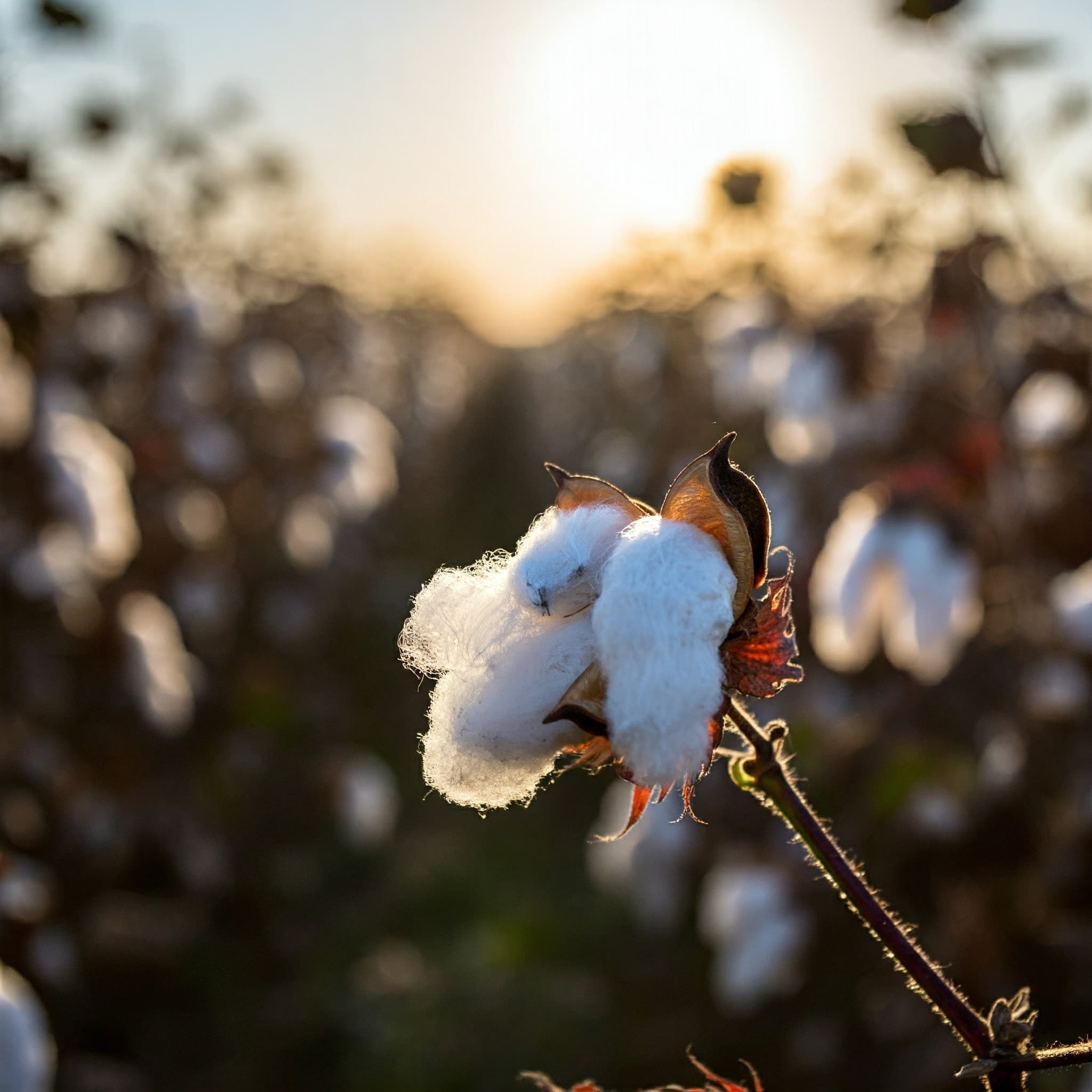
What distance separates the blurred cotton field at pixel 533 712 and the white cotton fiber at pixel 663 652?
2.3 inches

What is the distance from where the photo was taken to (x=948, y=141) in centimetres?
201

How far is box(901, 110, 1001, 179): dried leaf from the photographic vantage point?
2010mm

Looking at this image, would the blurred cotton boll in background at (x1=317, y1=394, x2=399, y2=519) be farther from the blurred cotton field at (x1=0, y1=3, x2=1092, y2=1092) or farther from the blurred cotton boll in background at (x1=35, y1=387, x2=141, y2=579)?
the blurred cotton boll in background at (x1=35, y1=387, x2=141, y2=579)

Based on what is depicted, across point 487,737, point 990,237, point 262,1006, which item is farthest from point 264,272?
point 487,737

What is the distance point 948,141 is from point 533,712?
5.73 feet

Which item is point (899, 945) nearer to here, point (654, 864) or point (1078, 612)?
point (1078, 612)

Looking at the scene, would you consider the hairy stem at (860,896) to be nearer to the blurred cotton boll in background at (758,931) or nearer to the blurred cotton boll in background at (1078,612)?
the blurred cotton boll in background at (1078,612)

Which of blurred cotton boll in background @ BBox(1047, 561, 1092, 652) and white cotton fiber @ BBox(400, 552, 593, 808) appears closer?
white cotton fiber @ BBox(400, 552, 593, 808)

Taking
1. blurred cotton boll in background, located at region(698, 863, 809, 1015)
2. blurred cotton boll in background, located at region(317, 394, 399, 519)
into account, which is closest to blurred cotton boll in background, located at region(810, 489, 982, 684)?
blurred cotton boll in background, located at region(698, 863, 809, 1015)

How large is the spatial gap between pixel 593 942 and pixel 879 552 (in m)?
2.24

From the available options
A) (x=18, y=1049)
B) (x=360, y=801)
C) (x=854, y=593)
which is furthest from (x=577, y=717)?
(x=360, y=801)

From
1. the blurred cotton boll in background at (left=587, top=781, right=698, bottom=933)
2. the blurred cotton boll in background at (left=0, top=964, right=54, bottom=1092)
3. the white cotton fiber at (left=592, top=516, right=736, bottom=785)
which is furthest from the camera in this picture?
the blurred cotton boll in background at (left=587, top=781, right=698, bottom=933)

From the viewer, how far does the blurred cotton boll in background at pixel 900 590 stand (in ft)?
6.30

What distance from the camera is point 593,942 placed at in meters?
3.71
